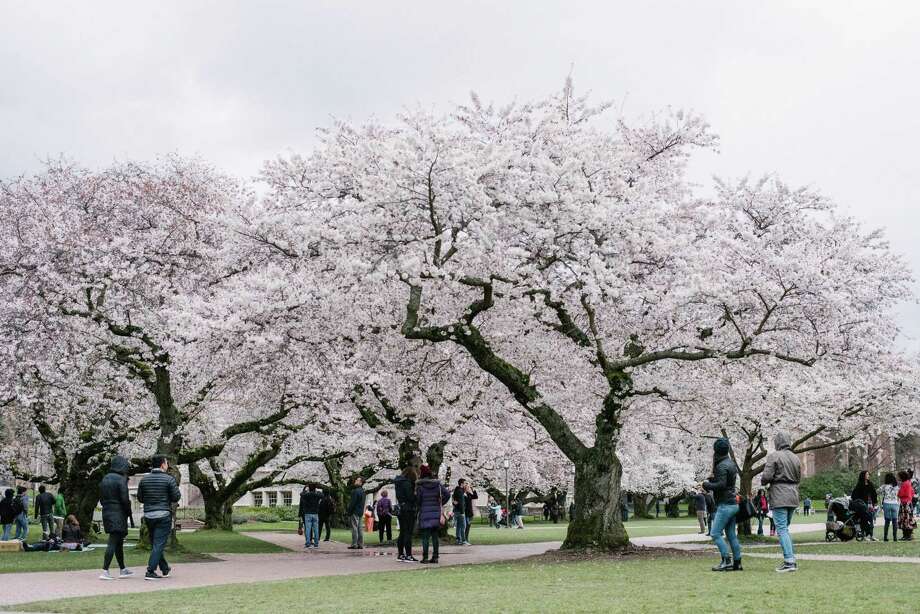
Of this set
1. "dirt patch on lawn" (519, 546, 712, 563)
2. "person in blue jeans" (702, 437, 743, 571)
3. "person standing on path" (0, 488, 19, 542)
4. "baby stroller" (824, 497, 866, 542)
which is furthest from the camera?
"person standing on path" (0, 488, 19, 542)

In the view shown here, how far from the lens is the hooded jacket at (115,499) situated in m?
14.7

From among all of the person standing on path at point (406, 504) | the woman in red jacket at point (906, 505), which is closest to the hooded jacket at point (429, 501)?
the person standing on path at point (406, 504)

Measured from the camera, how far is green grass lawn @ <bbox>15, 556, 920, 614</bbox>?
31.6 ft

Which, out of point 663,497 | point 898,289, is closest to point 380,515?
point 898,289

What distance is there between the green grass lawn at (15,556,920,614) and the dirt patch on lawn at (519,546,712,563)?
2.11 metres

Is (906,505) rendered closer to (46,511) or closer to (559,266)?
(559,266)

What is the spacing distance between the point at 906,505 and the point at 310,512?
14751 mm

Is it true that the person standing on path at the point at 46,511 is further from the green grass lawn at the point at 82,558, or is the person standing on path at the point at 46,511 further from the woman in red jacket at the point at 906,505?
the woman in red jacket at the point at 906,505

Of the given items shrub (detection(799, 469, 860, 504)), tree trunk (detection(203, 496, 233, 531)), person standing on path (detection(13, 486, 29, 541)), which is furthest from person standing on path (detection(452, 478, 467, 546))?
shrub (detection(799, 469, 860, 504))

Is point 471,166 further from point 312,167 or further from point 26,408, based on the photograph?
point 26,408

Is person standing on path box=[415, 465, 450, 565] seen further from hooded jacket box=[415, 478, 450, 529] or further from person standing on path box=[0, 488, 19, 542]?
person standing on path box=[0, 488, 19, 542]

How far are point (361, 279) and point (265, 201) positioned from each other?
14.0ft

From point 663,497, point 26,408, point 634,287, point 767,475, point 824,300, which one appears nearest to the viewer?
point 767,475

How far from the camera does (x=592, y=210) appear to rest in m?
17.6
